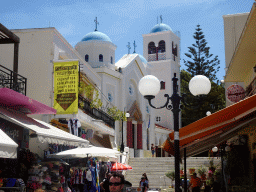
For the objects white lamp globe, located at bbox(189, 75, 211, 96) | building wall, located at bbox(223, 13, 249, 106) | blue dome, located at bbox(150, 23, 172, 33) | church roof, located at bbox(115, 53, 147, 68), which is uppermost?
blue dome, located at bbox(150, 23, 172, 33)

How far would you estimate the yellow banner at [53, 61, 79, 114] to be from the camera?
1705 centimetres

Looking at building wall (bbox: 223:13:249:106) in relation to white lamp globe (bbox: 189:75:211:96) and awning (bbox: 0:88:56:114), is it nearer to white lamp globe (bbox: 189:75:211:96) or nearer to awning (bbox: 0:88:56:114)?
awning (bbox: 0:88:56:114)

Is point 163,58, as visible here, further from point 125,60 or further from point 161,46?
point 125,60

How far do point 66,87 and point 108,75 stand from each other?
16.0 m

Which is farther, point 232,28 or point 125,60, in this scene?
point 125,60

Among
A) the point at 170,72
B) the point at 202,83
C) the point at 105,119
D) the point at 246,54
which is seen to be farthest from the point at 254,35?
the point at 170,72

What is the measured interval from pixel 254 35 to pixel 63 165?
803 centimetres

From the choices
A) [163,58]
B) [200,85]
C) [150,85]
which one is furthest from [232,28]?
[163,58]

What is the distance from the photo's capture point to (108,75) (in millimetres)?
33125

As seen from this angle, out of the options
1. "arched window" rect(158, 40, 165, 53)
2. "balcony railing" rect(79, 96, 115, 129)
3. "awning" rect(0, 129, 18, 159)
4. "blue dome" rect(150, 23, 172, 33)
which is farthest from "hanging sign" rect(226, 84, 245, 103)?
"blue dome" rect(150, 23, 172, 33)

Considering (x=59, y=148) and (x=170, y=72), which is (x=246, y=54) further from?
(x=170, y=72)

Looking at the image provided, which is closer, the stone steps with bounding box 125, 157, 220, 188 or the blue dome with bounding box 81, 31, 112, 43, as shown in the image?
the stone steps with bounding box 125, 157, 220, 188

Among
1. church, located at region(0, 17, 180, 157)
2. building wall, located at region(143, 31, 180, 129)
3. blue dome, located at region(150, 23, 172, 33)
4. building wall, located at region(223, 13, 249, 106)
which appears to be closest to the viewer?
church, located at region(0, 17, 180, 157)

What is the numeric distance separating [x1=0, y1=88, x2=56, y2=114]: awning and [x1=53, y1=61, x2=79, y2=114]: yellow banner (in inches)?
115
